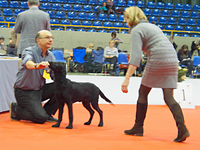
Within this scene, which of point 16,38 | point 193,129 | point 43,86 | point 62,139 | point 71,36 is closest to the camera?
point 62,139

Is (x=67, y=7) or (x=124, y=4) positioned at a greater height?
(x=124, y=4)

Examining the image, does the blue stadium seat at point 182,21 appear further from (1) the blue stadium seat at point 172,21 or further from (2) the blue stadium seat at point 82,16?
(2) the blue stadium seat at point 82,16

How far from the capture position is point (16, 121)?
3014 mm

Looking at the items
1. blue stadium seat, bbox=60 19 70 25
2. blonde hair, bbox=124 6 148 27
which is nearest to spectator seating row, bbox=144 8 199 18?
blue stadium seat, bbox=60 19 70 25

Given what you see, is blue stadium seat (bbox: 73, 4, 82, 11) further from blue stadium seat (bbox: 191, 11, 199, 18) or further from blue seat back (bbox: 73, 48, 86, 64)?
blue stadium seat (bbox: 191, 11, 199, 18)

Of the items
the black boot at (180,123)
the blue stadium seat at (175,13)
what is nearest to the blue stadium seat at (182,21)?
the blue stadium seat at (175,13)

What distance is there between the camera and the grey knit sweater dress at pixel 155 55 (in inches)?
86.7

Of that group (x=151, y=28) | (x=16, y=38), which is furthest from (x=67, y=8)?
(x=151, y=28)

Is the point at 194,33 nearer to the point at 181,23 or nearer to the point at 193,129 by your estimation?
the point at 181,23

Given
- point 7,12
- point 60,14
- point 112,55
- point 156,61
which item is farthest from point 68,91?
point 7,12

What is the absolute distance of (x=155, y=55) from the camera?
2219mm

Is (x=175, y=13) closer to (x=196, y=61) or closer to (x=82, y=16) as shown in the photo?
(x=82, y=16)

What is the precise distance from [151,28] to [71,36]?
29.1 feet

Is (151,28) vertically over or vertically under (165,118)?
over
